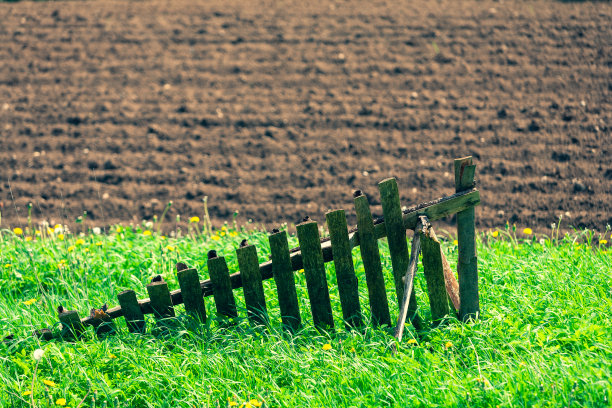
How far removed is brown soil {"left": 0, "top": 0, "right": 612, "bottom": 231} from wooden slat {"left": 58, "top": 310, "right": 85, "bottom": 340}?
2.33 meters

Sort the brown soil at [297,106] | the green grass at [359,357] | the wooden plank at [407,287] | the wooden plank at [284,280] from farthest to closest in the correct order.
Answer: the brown soil at [297,106], the wooden plank at [284,280], the wooden plank at [407,287], the green grass at [359,357]

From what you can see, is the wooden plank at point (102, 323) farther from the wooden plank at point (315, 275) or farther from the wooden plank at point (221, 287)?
the wooden plank at point (315, 275)

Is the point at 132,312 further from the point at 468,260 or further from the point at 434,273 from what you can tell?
the point at 468,260

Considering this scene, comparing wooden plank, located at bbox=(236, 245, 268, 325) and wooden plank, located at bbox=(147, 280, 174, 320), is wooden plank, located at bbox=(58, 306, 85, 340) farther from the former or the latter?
wooden plank, located at bbox=(236, 245, 268, 325)

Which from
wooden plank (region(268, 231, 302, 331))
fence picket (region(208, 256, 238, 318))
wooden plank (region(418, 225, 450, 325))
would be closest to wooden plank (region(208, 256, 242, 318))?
fence picket (region(208, 256, 238, 318))

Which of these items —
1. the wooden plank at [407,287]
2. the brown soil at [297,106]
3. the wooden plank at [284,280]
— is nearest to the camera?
the wooden plank at [407,287]

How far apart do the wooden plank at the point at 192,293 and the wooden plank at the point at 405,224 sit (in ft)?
0.17

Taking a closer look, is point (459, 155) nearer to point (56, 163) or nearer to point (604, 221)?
point (604, 221)

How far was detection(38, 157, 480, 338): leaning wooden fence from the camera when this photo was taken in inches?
130

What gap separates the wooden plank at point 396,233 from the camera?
326 centimetres

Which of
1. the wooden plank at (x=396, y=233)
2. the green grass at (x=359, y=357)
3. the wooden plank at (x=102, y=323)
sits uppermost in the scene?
the wooden plank at (x=396, y=233)

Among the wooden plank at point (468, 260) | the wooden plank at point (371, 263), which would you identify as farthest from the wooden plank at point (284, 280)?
the wooden plank at point (468, 260)

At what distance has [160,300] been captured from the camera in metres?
3.41

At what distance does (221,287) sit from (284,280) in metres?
0.36
